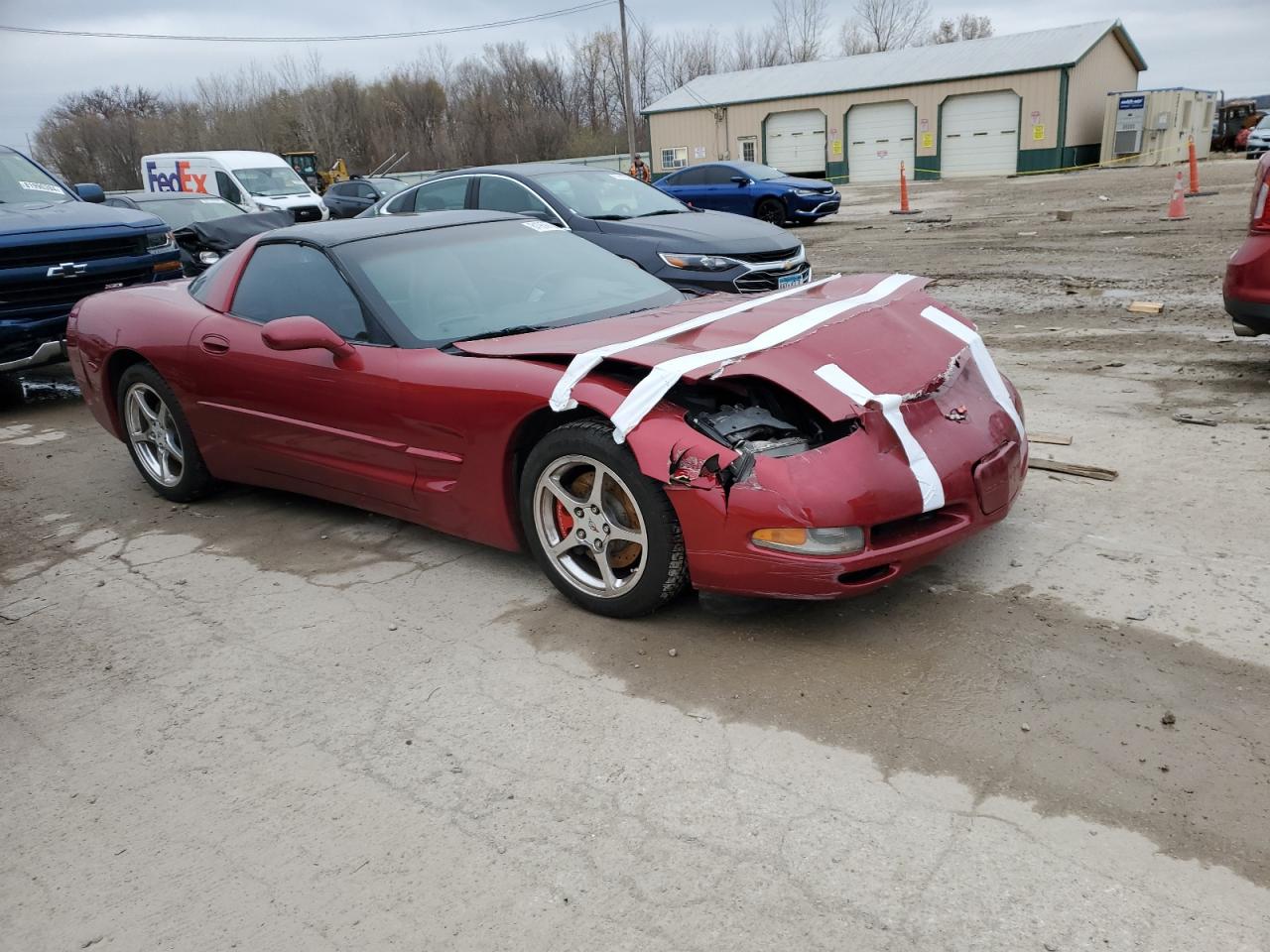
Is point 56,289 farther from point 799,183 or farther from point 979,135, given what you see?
point 979,135

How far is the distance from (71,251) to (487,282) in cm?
547

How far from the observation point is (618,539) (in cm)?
363

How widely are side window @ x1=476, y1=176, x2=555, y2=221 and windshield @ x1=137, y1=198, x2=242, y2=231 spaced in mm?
4991

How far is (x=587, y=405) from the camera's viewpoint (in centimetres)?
348

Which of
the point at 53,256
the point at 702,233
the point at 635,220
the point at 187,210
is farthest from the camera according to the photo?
the point at 187,210

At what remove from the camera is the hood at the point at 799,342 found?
3354mm

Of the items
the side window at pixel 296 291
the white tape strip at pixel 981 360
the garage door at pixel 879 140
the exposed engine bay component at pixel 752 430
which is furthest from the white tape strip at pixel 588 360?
the garage door at pixel 879 140

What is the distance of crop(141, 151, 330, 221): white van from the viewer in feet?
68.4

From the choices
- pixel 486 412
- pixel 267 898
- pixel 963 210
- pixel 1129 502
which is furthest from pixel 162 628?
pixel 963 210

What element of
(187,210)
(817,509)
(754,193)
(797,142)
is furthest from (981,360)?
(797,142)

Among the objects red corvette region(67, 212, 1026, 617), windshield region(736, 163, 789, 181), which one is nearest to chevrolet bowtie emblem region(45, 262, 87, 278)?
red corvette region(67, 212, 1026, 617)

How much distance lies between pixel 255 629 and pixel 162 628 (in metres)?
0.40

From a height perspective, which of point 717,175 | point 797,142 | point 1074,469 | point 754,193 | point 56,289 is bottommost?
point 1074,469

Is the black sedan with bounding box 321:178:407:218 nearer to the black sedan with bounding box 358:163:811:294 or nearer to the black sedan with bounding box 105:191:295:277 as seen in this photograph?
the black sedan with bounding box 105:191:295:277
